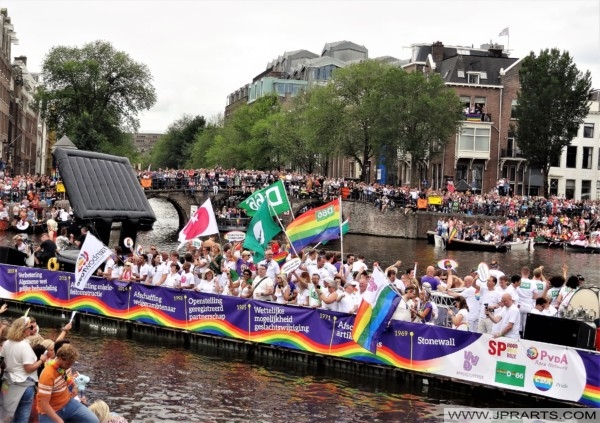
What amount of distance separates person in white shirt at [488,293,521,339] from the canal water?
3.96ft

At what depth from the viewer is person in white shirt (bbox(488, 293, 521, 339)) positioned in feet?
56.5

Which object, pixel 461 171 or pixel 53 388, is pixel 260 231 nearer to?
pixel 53 388

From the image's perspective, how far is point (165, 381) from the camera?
19203mm

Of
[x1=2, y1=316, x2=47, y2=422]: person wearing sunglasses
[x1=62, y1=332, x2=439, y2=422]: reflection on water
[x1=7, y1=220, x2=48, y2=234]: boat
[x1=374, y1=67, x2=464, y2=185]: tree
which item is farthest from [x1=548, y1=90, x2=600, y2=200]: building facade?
[x1=2, y1=316, x2=47, y2=422]: person wearing sunglasses

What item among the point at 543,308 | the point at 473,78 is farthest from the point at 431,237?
the point at 543,308

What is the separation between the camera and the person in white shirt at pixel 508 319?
1723 cm

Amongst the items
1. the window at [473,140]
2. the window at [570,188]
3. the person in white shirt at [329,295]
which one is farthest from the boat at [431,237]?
the person in white shirt at [329,295]

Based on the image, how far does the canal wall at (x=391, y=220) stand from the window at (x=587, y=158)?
2417 centimetres

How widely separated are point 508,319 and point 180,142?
15454 centimetres

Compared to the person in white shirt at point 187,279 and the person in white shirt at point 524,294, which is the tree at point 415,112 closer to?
the person in white shirt at point 187,279

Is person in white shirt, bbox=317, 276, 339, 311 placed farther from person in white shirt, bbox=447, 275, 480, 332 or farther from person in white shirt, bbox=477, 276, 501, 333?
person in white shirt, bbox=477, 276, 501, 333

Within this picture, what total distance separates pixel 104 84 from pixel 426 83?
114ft

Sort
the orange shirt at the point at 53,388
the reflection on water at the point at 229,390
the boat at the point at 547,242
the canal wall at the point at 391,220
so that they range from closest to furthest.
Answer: the orange shirt at the point at 53,388
the reflection on water at the point at 229,390
the boat at the point at 547,242
the canal wall at the point at 391,220

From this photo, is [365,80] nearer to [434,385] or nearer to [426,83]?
[426,83]
